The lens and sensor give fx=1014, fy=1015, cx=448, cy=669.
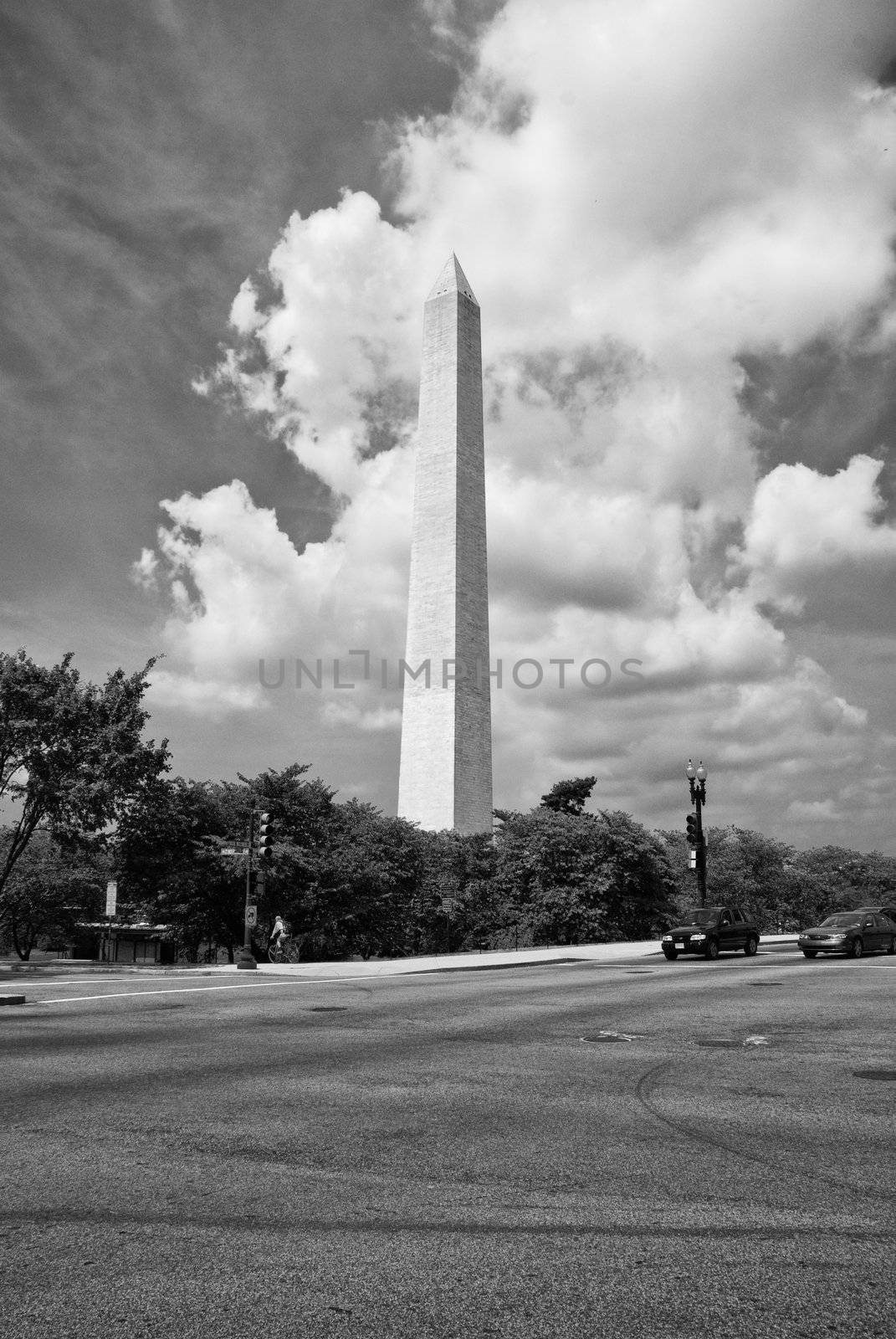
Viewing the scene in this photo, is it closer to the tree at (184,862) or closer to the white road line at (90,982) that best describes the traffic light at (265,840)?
the white road line at (90,982)

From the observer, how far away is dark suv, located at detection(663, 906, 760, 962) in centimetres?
2783

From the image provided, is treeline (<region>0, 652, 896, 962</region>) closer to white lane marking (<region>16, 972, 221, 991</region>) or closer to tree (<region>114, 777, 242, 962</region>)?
tree (<region>114, 777, 242, 962</region>)

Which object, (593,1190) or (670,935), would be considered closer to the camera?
(593,1190)

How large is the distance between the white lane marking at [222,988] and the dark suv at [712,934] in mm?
9484

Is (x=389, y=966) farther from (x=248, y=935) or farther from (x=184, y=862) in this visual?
(x=184, y=862)

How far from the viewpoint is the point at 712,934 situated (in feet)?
92.2

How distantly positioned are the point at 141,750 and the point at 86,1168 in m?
30.7

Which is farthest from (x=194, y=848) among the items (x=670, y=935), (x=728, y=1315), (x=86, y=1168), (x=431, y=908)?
(x=728, y=1315)

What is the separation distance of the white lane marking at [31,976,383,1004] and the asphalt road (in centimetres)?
546

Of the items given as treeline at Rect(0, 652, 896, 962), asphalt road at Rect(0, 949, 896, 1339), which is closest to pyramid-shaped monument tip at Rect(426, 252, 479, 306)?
treeline at Rect(0, 652, 896, 962)

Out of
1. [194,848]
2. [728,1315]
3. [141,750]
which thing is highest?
[141,750]

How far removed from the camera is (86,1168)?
546 cm

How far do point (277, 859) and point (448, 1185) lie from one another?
32.7m

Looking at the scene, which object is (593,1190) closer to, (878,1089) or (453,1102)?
(453,1102)
